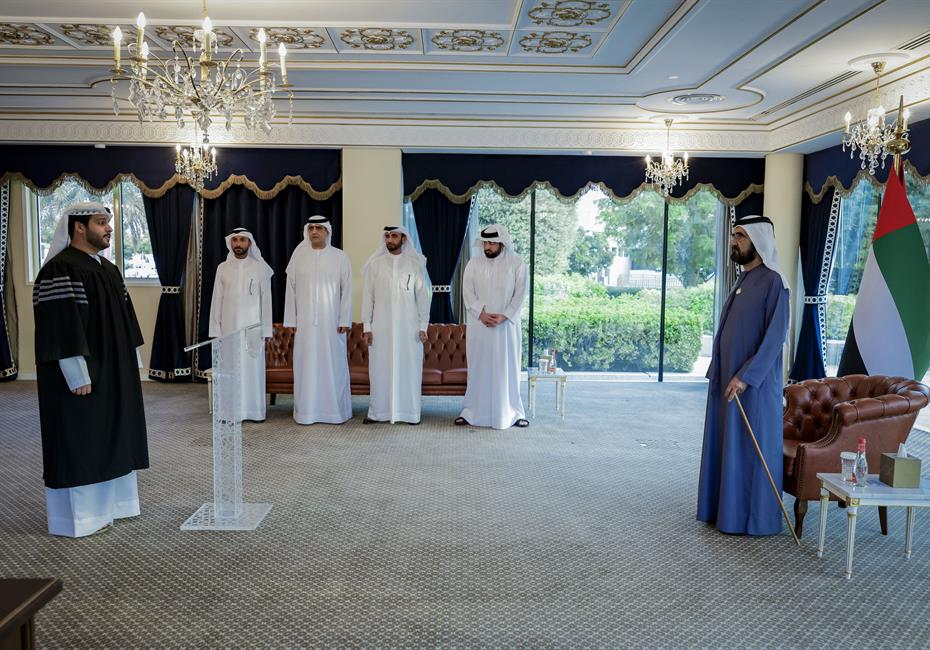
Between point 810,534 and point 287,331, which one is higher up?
point 287,331

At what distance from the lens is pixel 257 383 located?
751 centimetres

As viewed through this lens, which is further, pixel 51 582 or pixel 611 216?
pixel 611 216

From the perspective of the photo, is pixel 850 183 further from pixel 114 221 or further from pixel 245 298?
pixel 114 221

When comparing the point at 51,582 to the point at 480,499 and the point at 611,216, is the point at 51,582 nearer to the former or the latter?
the point at 480,499

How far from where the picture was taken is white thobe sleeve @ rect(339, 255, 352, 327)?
293 inches

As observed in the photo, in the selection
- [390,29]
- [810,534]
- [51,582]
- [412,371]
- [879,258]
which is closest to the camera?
[51,582]

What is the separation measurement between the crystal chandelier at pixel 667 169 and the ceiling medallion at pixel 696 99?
2.94 feet

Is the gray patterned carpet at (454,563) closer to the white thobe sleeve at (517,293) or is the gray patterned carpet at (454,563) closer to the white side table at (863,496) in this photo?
the white side table at (863,496)

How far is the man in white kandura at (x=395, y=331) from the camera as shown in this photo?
24.3 ft

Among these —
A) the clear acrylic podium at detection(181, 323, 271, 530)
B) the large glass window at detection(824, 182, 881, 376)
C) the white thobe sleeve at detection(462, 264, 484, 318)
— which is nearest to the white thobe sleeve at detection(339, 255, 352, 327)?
the white thobe sleeve at detection(462, 264, 484, 318)

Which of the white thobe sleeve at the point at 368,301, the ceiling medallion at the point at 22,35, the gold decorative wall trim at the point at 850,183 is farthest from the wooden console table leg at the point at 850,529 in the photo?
the ceiling medallion at the point at 22,35

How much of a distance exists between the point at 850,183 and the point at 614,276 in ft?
10.1

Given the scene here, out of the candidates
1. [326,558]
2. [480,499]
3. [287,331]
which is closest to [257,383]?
[287,331]

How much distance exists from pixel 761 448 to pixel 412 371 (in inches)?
149
